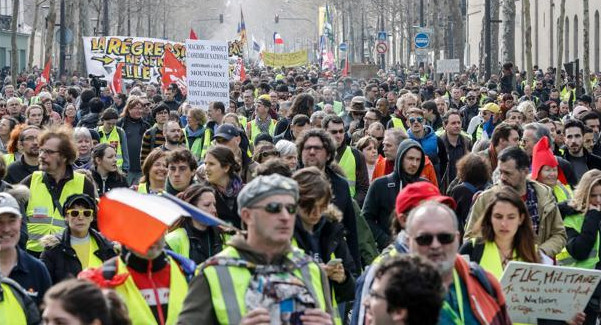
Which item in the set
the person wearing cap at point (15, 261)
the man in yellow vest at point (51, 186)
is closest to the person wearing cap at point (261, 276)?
the person wearing cap at point (15, 261)

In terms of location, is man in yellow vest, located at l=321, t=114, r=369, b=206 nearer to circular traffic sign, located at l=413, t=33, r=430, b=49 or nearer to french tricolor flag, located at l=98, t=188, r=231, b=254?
french tricolor flag, located at l=98, t=188, r=231, b=254

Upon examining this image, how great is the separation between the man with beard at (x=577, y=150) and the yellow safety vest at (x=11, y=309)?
311 inches

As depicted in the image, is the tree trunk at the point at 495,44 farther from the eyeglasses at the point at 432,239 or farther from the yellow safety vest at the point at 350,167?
the eyeglasses at the point at 432,239

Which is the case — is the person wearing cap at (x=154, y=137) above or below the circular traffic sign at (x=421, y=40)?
below

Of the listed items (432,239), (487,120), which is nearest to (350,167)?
(432,239)

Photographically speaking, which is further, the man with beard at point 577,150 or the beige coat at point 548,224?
the man with beard at point 577,150

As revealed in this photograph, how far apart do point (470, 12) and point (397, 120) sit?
206 ft

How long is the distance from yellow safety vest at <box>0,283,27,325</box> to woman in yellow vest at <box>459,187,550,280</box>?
7.62ft

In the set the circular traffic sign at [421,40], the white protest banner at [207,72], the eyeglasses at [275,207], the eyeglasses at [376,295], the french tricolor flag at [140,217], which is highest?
the circular traffic sign at [421,40]

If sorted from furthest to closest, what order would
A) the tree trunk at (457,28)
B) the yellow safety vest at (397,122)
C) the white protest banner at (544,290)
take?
the tree trunk at (457,28) < the yellow safety vest at (397,122) < the white protest banner at (544,290)

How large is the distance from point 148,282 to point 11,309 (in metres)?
0.78

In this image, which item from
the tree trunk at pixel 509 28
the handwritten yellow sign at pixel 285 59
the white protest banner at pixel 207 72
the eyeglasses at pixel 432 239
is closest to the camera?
the eyeglasses at pixel 432 239

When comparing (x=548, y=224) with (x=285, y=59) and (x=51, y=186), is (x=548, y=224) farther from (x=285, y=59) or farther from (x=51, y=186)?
(x=285, y=59)

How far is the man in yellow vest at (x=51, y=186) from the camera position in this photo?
1054cm
